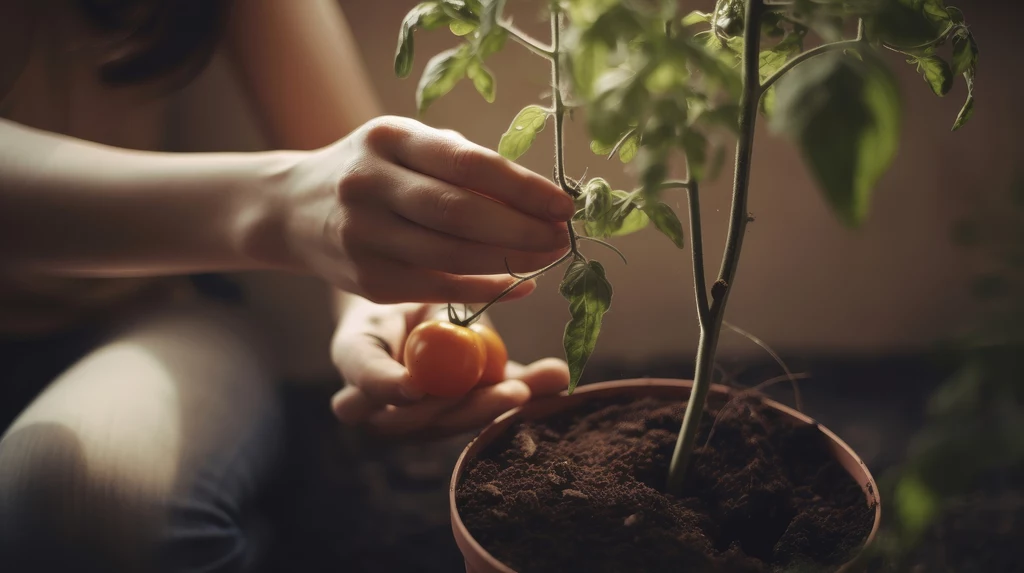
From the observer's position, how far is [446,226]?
0.63 metres

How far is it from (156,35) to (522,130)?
85 cm

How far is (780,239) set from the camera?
1654 millimetres

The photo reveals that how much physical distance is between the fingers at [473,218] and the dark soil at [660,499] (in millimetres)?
247

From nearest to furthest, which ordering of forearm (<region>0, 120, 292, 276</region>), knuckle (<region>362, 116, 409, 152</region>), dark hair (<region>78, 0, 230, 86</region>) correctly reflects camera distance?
A: knuckle (<region>362, 116, 409, 152</region>)
forearm (<region>0, 120, 292, 276</region>)
dark hair (<region>78, 0, 230, 86</region>)

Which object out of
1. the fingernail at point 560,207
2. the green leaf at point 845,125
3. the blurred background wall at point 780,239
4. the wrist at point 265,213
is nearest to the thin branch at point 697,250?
the fingernail at point 560,207

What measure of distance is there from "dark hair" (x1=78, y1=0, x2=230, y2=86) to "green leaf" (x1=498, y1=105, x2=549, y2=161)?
2.72 feet

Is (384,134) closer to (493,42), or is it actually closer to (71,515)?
(493,42)

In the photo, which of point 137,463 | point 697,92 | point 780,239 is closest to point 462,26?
point 697,92

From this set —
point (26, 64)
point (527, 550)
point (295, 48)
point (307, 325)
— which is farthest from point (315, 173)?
point (307, 325)

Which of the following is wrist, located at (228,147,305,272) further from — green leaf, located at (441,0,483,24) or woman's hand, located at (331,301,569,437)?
green leaf, located at (441,0,483,24)

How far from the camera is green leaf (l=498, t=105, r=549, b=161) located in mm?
603

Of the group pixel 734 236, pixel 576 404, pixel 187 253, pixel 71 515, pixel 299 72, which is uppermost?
pixel 299 72

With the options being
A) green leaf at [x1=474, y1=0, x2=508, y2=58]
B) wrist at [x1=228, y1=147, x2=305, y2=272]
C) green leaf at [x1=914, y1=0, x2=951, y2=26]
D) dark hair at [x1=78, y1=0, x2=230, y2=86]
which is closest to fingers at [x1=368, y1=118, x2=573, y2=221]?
green leaf at [x1=474, y1=0, x2=508, y2=58]

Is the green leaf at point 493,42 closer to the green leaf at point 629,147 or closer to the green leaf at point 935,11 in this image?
the green leaf at point 629,147
